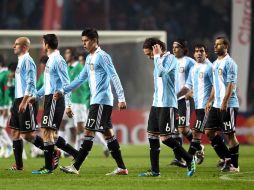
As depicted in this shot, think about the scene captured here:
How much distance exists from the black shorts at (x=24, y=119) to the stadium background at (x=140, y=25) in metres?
10.1

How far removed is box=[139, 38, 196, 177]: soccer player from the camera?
13.9 m

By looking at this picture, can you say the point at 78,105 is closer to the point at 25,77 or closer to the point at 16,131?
the point at 16,131

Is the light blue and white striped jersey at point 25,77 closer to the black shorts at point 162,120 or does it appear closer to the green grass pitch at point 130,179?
the green grass pitch at point 130,179

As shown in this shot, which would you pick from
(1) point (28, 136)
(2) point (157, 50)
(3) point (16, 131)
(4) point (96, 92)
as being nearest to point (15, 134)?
(3) point (16, 131)

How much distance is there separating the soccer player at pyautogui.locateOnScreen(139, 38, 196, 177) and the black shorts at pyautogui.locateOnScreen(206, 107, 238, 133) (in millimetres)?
1452

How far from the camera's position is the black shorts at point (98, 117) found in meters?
14.0

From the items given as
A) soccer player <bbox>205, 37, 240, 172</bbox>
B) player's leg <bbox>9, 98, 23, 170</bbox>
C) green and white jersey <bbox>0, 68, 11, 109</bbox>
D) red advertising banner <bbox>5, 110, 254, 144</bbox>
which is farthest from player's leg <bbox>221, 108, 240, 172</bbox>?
red advertising banner <bbox>5, 110, 254, 144</bbox>

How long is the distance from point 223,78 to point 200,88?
1278 millimetres

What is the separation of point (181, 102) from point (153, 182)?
15.1 feet

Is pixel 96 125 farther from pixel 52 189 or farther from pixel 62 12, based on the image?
pixel 62 12

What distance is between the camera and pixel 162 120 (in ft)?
45.6

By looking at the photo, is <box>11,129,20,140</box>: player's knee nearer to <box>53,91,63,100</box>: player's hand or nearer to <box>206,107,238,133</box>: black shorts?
<box>53,91,63,100</box>: player's hand

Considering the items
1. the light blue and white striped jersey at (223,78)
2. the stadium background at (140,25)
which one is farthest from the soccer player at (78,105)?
the light blue and white striped jersey at (223,78)

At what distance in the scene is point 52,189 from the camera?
12141mm
